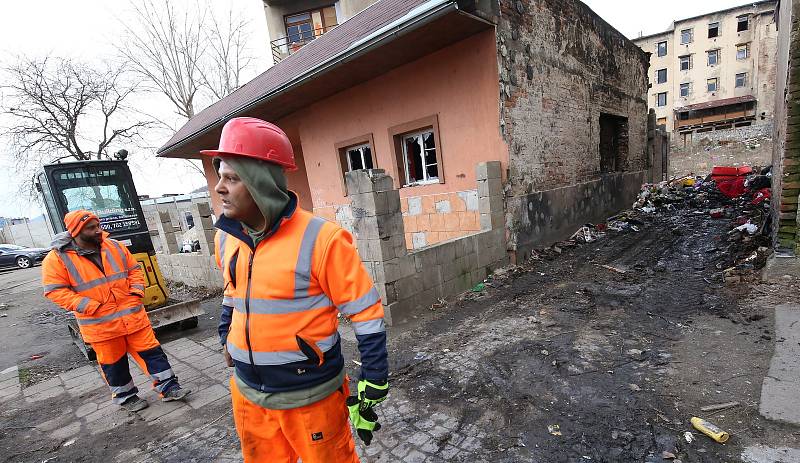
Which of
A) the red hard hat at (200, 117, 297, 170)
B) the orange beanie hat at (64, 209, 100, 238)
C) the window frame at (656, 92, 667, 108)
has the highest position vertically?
the window frame at (656, 92, 667, 108)

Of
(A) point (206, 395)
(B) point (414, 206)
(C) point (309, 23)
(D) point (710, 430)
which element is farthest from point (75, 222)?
(C) point (309, 23)

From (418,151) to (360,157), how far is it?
5.76 feet

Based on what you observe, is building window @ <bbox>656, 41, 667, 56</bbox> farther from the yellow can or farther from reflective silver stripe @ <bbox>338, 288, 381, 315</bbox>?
reflective silver stripe @ <bbox>338, 288, 381, 315</bbox>

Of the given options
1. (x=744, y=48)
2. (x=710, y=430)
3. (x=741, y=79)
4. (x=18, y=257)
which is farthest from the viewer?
(x=741, y=79)

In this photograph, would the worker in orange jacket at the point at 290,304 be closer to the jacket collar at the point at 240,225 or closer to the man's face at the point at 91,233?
the jacket collar at the point at 240,225

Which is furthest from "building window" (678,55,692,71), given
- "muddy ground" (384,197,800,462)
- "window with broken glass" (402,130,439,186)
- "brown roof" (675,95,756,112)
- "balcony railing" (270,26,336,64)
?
"window with broken glass" (402,130,439,186)

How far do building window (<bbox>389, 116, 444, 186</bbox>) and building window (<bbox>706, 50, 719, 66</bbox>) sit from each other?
43085 mm

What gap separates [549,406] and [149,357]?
11.7 feet

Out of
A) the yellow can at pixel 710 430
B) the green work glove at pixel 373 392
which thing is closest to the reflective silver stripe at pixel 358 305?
the green work glove at pixel 373 392

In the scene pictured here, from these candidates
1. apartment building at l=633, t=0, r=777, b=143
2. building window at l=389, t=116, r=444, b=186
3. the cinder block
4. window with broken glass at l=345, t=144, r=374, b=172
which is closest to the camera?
the cinder block

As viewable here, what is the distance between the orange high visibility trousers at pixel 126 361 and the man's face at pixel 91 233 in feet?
3.03

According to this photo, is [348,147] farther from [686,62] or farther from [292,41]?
[686,62]

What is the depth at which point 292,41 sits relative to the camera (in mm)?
15547

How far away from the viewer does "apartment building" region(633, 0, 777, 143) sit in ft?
105
